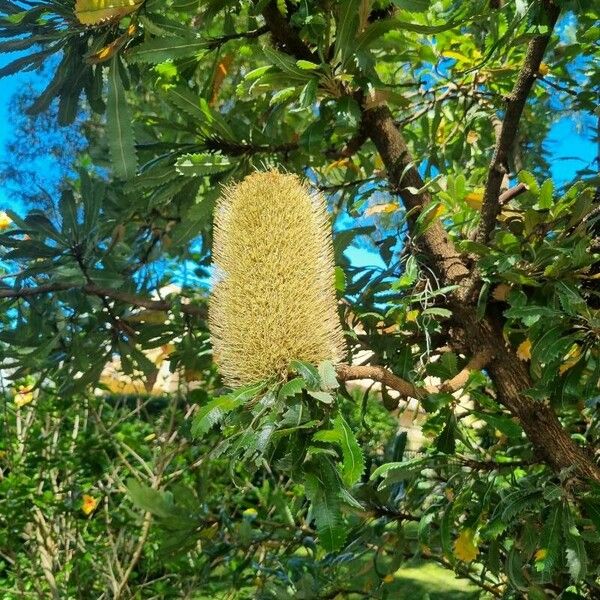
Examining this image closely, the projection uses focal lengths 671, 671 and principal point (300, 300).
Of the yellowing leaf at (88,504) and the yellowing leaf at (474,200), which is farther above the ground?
the yellowing leaf at (474,200)

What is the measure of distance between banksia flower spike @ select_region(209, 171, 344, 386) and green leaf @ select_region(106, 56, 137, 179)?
0.85ft

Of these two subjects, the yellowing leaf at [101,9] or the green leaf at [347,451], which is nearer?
the green leaf at [347,451]

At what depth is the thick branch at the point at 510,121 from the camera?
4.63ft

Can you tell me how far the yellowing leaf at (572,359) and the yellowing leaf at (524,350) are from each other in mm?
82

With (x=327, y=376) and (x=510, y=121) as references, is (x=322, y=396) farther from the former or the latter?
(x=510, y=121)

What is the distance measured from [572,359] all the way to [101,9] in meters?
1.26

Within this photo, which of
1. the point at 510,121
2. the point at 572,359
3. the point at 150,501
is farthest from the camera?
the point at 150,501

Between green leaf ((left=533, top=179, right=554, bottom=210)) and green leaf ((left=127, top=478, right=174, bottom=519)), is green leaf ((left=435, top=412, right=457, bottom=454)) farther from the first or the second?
green leaf ((left=127, top=478, right=174, bottom=519))

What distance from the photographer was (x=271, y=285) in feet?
3.54

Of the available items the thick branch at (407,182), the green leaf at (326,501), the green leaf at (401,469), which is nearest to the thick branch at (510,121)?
the thick branch at (407,182)

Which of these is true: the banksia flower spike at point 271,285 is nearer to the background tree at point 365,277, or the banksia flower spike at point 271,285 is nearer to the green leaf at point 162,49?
the background tree at point 365,277

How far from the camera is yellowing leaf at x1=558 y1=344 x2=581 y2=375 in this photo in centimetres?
155

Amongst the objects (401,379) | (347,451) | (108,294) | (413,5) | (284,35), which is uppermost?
(284,35)

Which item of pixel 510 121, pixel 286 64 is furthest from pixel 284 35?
pixel 510 121
